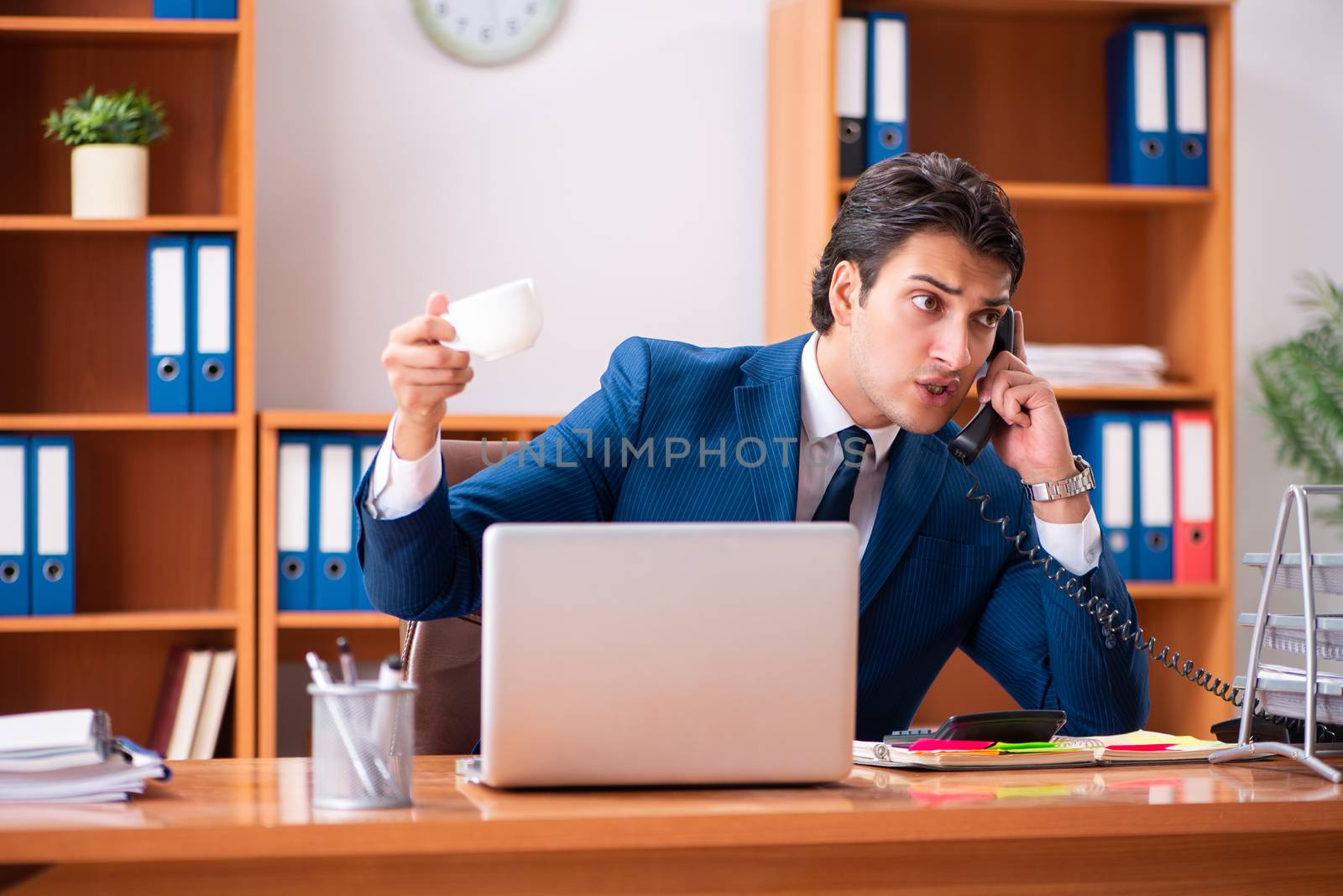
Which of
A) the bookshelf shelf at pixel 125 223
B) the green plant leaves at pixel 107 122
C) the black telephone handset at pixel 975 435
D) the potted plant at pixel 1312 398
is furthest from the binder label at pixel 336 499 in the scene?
the potted plant at pixel 1312 398

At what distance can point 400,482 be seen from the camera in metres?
1.39

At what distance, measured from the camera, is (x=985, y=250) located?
1.65 m

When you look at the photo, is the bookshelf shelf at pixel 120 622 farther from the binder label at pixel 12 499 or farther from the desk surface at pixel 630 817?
the desk surface at pixel 630 817

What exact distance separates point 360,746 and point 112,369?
2068mm

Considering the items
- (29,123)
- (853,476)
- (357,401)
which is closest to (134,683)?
(357,401)

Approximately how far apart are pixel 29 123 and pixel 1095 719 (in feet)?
7.79

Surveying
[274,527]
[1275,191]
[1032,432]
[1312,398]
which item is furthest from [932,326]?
[1275,191]

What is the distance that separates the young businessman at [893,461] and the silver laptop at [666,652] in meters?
0.51

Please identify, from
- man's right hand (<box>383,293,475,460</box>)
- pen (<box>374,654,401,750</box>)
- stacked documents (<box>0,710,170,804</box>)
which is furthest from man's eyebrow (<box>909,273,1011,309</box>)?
stacked documents (<box>0,710,170,804</box>)

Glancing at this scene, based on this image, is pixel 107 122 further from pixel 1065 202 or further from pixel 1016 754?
pixel 1016 754

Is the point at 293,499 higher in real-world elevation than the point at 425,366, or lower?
lower

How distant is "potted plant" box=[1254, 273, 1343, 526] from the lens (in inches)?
112

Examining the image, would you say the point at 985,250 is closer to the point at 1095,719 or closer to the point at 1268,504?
the point at 1095,719

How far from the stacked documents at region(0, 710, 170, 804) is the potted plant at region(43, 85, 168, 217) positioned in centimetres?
172
